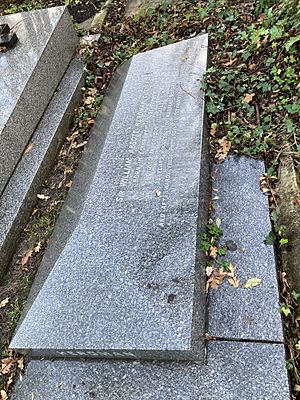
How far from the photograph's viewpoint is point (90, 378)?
257 centimetres

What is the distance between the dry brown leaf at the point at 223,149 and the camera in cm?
348

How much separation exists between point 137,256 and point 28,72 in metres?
2.48

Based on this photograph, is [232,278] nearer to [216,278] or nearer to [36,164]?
[216,278]

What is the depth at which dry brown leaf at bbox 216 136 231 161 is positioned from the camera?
3.48 meters

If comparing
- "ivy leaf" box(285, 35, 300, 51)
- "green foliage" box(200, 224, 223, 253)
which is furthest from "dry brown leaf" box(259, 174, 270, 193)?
"ivy leaf" box(285, 35, 300, 51)

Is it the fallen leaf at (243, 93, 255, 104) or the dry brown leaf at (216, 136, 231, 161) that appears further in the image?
the fallen leaf at (243, 93, 255, 104)

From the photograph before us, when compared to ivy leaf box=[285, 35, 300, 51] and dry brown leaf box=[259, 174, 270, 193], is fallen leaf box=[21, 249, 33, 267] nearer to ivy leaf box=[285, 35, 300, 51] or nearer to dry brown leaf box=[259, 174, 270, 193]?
dry brown leaf box=[259, 174, 270, 193]

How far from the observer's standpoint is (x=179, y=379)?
2.42 m

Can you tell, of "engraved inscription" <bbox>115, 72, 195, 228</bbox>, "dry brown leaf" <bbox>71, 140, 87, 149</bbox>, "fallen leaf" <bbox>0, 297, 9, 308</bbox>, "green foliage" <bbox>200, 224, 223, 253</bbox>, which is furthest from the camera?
"dry brown leaf" <bbox>71, 140, 87, 149</bbox>

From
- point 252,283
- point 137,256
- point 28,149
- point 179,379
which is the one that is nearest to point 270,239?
point 252,283

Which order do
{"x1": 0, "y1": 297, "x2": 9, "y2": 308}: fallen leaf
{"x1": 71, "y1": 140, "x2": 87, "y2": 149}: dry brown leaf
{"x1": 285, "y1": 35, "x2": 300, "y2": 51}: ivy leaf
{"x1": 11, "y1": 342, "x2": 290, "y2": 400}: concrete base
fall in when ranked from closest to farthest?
{"x1": 11, "y1": 342, "x2": 290, "y2": 400}: concrete base → {"x1": 0, "y1": 297, "x2": 9, "y2": 308}: fallen leaf → {"x1": 285, "y1": 35, "x2": 300, "y2": 51}: ivy leaf → {"x1": 71, "y1": 140, "x2": 87, "y2": 149}: dry brown leaf

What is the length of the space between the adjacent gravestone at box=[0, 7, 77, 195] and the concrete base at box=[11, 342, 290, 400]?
1869mm

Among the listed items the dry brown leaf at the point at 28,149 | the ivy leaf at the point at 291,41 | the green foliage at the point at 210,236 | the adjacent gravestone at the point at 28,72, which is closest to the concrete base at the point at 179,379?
the green foliage at the point at 210,236

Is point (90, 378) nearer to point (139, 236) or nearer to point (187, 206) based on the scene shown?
point (139, 236)
